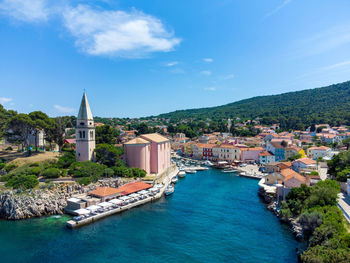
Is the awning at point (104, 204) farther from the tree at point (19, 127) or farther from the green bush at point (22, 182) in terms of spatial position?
the tree at point (19, 127)

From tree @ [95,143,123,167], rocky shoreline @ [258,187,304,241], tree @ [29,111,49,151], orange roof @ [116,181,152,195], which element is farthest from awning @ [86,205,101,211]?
rocky shoreline @ [258,187,304,241]

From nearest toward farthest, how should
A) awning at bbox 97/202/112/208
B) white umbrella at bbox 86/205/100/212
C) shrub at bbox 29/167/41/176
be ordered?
1. white umbrella at bbox 86/205/100/212
2. awning at bbox 97/202/112/208
3. shrub at bbox 29/167/41/176

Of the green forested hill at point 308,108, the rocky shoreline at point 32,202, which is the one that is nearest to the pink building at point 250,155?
the rocky shoreline at point 32,202

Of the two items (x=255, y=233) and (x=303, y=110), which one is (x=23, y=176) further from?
(x=303, y=110)

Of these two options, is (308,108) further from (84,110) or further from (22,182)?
(22,182)

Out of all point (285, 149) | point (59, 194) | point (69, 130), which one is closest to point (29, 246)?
point (59, 194)

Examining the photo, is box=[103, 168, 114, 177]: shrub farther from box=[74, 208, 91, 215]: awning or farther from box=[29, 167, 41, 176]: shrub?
box=[74, 208, 91, 215]: awning
